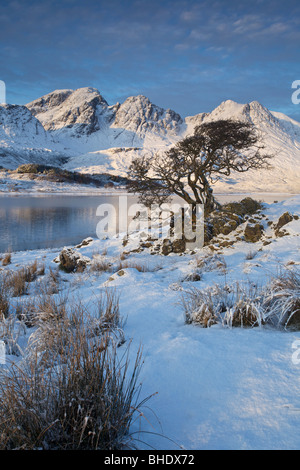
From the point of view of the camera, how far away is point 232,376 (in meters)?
1.79

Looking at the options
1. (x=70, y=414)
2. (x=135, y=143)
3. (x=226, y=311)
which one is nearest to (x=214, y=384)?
(x=70, y=414)

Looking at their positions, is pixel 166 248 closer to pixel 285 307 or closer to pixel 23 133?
pixel 285 307

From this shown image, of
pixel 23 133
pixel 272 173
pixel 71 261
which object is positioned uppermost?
pixel 23 133

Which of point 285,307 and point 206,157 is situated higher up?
point 206,157

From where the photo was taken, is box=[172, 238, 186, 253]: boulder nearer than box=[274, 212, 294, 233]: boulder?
No

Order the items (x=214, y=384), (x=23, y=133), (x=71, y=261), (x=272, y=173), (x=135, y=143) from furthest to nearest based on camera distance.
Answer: (x=135, y=143)
(x=23, y=133)
(x=272, y=173)
(x=71, y=261)
(x=214, y=384)

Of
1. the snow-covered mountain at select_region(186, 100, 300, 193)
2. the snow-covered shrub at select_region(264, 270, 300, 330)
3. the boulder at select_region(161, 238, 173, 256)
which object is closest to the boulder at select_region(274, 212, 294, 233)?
the boulder at select_region(161, 238, 173, 256)

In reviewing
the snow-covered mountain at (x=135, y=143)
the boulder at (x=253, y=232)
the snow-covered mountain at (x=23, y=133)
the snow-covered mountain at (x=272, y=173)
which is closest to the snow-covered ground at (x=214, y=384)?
the boulder at (x=253, y=232)

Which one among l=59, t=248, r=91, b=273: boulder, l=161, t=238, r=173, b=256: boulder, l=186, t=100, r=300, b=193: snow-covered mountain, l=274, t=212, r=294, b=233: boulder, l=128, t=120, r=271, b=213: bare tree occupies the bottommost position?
l=59, t=248, r=91, b=273: boulder

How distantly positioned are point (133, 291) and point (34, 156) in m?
129

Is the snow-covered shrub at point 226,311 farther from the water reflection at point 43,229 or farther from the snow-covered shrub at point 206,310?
the water reflection at point 43,229

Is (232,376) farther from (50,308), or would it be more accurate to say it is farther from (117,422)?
(50,308)

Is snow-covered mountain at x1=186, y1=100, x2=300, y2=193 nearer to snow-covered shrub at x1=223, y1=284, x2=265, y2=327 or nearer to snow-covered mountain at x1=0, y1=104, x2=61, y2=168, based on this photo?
snow-covered shrub at x1=223, y1=284, x2=265, y2=327
